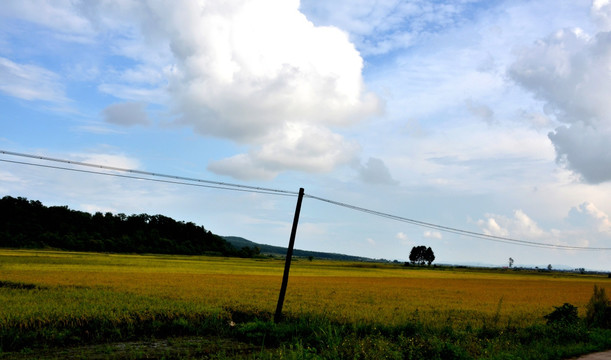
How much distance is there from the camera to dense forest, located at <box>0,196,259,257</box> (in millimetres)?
99000

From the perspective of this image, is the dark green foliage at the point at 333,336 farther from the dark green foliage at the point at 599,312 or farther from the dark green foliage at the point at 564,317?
the dark green foliage at the point at 599,312

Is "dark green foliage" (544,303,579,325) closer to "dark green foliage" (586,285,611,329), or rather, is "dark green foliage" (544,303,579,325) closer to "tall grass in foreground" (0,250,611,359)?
"tall grass in foreground" (0,250,611,359)

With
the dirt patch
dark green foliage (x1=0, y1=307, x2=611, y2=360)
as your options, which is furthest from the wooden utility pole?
the dirt patch

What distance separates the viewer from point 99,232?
11825cm

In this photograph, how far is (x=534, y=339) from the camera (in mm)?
18297

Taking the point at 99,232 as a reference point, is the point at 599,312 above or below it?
above

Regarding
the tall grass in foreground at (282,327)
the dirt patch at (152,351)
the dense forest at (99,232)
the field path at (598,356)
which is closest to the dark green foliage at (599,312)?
the tall grass in foreground at (282,327)

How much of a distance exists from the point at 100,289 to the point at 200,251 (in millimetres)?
112813

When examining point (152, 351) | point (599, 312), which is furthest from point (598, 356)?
point (152, 351)

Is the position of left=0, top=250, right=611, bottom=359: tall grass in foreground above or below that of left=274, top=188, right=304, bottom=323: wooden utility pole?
below

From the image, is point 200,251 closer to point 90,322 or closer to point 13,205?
point 13,205

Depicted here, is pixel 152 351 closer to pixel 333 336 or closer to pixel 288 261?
pixel 288 261

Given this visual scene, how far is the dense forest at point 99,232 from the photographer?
99.0 meters

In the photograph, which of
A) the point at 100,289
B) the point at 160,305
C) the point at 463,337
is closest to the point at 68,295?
the point at 100,289
